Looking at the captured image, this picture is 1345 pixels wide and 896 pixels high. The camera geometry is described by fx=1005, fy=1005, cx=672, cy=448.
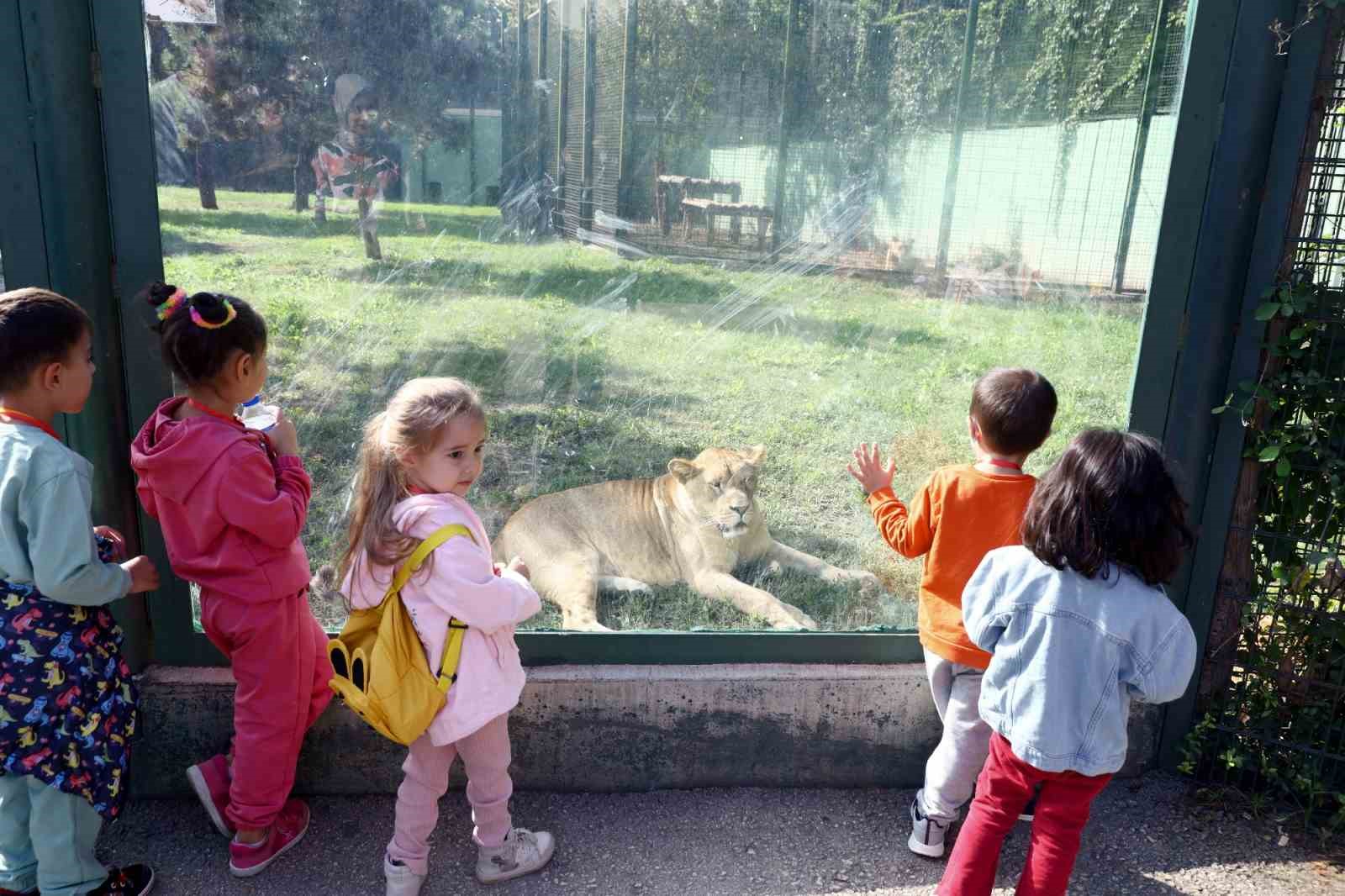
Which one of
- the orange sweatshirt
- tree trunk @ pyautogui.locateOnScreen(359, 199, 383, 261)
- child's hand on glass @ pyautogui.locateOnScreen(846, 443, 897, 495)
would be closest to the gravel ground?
the orange sweatshirt

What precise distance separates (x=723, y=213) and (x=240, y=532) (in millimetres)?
1886

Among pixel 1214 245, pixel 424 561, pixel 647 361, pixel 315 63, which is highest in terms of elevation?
pixel 315 63

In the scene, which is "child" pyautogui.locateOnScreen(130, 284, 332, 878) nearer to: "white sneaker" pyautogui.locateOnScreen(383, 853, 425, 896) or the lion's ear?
"white sneaker" pyautogui.locateOnScreen(383, 853, 425, 896)

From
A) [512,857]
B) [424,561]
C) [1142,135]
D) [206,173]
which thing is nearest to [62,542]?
[424,561]

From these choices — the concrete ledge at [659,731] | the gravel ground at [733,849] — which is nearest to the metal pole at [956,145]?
the concrete ledge at [659,731]

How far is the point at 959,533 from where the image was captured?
3137mm

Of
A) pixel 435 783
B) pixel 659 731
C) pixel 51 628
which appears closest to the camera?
pixel 51 628

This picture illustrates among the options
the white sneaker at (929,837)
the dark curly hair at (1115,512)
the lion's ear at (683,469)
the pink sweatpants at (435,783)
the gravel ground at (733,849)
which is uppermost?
the dark curly hair at (1115,512)

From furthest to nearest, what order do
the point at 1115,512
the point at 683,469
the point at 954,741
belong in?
the point at 683,469
the point at 954,741
the point at 1115,512

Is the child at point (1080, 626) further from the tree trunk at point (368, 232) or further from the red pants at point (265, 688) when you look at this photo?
the tree trunk at point (368, 232)

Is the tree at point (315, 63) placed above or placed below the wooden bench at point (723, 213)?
above

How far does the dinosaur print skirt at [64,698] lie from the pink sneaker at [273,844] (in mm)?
421

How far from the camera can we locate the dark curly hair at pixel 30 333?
8.56 ft

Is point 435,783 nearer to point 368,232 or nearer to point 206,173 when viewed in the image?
point 368,232
